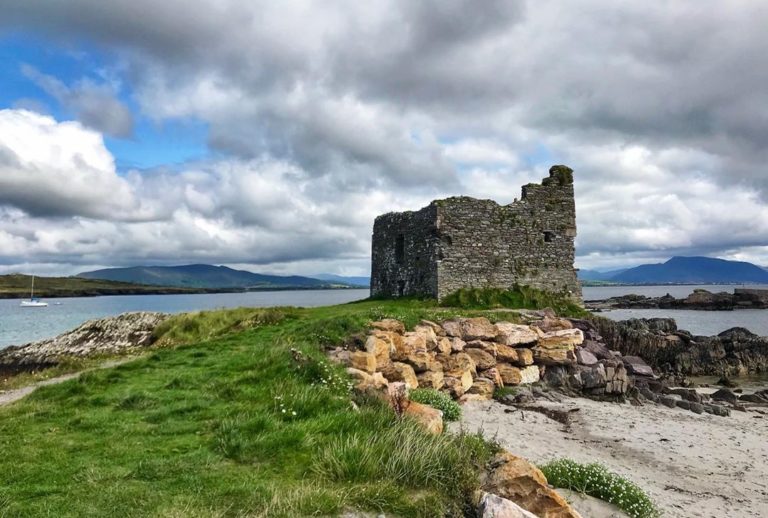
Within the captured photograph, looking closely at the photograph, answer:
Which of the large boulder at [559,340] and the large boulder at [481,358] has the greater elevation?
the large boulder at [559,340]

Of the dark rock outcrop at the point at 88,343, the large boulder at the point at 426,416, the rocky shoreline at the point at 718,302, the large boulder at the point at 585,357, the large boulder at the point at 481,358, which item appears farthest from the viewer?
the rocky shoreline at the point at 718,302

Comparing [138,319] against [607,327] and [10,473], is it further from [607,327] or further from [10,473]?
[607,327]

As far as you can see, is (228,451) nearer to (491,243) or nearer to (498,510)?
(498,510)

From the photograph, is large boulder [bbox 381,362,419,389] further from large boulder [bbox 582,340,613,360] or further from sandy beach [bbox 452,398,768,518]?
large boulder [bbox 582,340,613,360]

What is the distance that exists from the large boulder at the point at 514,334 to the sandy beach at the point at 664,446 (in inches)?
142

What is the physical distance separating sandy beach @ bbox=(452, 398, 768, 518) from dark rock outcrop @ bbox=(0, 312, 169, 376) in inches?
636

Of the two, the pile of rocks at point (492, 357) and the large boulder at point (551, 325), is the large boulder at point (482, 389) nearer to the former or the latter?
the pile of rocks at point (492, 357)

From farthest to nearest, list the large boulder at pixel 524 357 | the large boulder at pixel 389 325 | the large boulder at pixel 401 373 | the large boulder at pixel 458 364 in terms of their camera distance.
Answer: the large boulder at pixel 524 357, the large boulder at pixel 458 364, the large boulder at pixel 389 325, the large boulder at pixel 401 373

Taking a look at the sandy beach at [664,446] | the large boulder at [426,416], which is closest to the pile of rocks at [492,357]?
the sandy beach at [664,446]

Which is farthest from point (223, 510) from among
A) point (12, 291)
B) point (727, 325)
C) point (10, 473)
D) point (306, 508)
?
point (12, 291)

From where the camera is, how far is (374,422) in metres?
8.70

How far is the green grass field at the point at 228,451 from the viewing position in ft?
19.6

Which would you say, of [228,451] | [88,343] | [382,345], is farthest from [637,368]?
[88,343]

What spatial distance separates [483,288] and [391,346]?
12.4m
